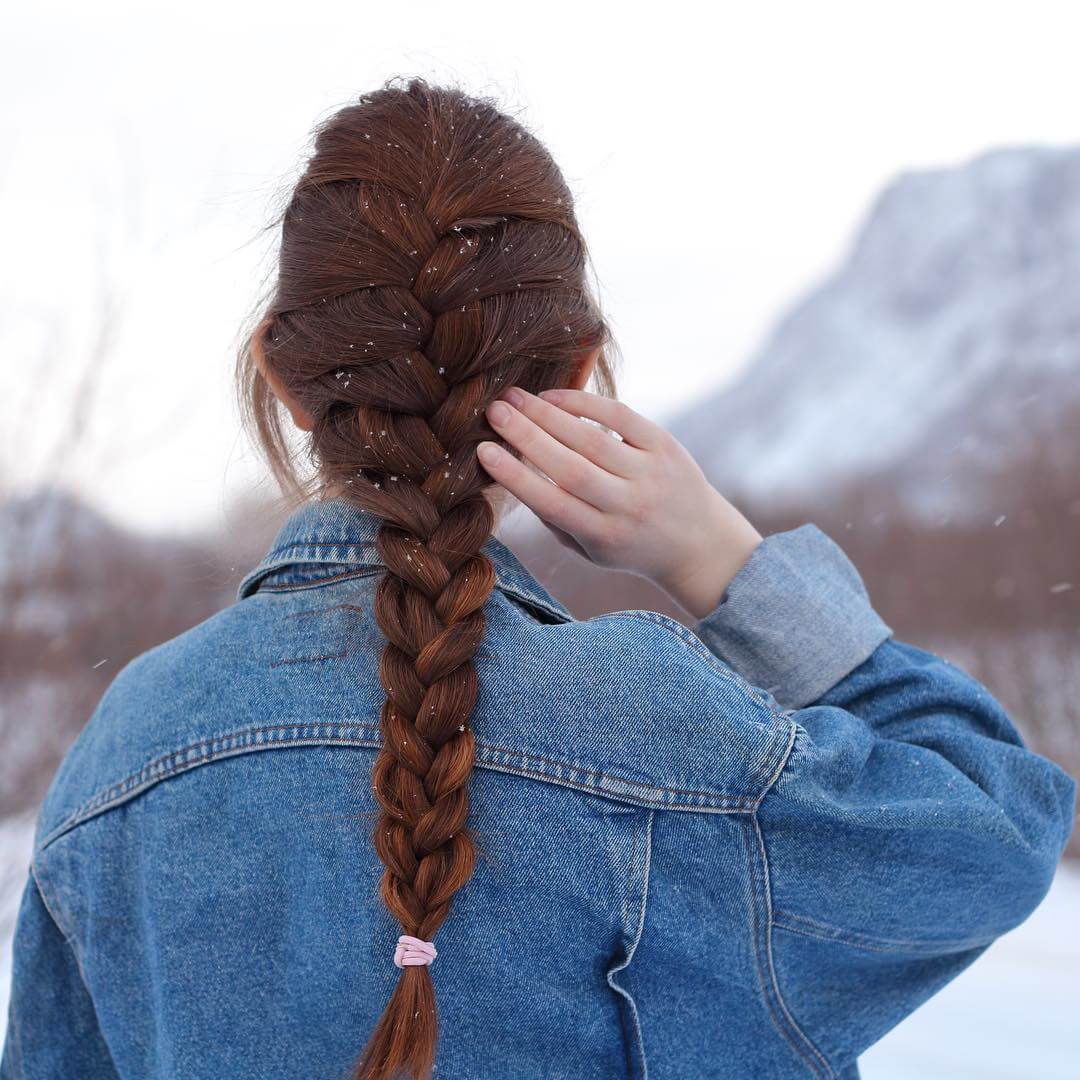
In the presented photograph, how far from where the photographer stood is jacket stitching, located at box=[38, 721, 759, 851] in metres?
0.63

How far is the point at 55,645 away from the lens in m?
3.65

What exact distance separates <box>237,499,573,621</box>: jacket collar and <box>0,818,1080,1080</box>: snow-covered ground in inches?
65.4

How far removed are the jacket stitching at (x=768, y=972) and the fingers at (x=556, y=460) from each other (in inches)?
9.9

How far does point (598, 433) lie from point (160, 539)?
4363mm

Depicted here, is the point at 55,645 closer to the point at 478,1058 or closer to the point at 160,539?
the point at 160,539

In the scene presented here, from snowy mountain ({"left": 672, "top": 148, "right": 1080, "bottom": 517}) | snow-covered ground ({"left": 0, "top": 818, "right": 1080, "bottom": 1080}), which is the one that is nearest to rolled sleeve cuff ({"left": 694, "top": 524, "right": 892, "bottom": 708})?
snow-covered ground ({"left": 0, "top": 818, "right": 1080, "bottom": 1080})

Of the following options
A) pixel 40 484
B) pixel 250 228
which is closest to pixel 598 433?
pixel 250 228

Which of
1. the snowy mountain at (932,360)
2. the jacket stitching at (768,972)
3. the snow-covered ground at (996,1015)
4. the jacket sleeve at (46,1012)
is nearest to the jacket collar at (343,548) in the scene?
the jacket stitching at (768,972)

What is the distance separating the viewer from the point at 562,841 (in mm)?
646

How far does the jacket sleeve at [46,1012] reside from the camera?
79 cm

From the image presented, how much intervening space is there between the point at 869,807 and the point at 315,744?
1.22ft

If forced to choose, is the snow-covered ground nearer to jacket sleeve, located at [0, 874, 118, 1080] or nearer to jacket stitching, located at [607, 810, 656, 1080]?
jacket sleeve, located at [0, 874, 118, 1080]

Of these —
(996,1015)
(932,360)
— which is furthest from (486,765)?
(932,360)

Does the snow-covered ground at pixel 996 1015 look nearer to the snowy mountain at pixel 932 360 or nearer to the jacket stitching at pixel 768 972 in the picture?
the jacket stitching at pixel 768 972
